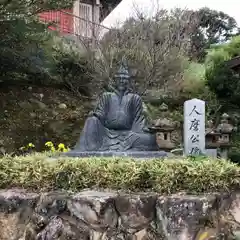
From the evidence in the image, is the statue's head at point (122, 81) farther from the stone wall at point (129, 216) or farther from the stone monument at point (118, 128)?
the stone wall at point (129, 216)

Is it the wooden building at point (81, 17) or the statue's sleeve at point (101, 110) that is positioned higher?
the wooden building at point (81, 17)

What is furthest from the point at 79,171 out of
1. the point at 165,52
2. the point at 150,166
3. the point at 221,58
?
the point at 221,58

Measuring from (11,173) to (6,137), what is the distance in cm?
677

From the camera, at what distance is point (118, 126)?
661 cm

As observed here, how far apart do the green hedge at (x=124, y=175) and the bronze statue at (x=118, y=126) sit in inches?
84.1

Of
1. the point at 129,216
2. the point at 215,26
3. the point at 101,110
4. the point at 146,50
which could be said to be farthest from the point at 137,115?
the point at 215,26

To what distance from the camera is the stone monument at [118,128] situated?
631 centimetres

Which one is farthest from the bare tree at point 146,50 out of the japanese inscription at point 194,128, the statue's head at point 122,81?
the statue's head at point 122,81

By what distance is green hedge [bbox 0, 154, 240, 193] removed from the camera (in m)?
3.69

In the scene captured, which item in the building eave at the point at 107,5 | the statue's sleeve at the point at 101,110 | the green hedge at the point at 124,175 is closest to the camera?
the green hedge at the point at 124,175

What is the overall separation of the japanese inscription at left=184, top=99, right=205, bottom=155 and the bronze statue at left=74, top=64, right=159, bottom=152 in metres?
2.04

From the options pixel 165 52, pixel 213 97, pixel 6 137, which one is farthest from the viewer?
pixel 213 97

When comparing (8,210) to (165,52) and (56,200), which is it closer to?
(56,200)

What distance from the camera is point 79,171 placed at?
12.8ft
